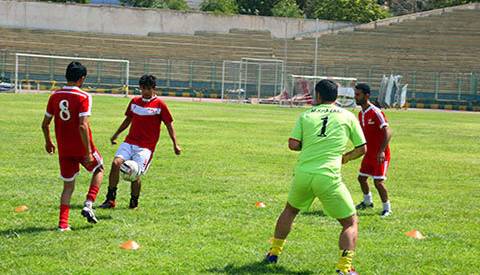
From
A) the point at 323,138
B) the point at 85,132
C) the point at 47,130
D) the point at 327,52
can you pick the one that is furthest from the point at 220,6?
the point at 323,138

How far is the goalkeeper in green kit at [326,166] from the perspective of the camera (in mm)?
7633

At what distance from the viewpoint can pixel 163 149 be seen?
20.3 m

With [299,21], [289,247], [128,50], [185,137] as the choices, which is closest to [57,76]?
[128,50]

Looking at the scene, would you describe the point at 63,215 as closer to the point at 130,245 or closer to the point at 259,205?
the point at 130,245

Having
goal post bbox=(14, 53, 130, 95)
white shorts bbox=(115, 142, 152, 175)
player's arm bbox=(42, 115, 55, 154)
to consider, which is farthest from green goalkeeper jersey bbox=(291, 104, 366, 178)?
goal post bbox=(14, 53, 130, 95)

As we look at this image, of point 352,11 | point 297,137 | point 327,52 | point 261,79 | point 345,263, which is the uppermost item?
point 352,11

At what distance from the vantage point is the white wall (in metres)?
71.7

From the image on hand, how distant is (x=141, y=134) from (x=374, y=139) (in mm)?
3354

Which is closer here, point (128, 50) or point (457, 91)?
point (457, 91)

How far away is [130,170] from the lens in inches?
420

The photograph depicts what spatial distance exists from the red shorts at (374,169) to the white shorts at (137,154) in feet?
10.4

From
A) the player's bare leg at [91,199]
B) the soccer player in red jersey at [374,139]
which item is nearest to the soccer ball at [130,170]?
the player's bare leg at [91,199]

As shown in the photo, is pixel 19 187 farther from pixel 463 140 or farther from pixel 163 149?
pixel 463 140

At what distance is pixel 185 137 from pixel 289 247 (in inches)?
603
